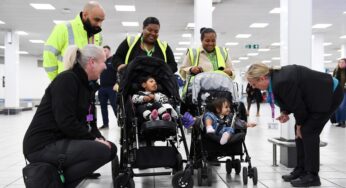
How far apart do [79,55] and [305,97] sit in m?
2.00

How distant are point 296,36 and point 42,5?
969 centimetres

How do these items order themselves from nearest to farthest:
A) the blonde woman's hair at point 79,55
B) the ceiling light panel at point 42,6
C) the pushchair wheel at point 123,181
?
1. the blonde woman's hair at point 79,55
2. the pushchair wheel at point 123,181
3. the ceiling light panel at point 42,6

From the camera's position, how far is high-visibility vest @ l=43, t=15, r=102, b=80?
11.2ft

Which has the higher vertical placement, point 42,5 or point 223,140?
point 42,5

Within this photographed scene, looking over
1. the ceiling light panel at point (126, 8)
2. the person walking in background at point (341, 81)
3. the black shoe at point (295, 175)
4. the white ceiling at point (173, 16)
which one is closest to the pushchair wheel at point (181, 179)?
the black shoe at point (295, 175)

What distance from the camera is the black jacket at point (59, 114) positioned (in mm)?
2373

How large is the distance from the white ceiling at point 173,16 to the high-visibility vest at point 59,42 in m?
8.22

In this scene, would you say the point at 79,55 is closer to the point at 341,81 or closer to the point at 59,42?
the point at 59,42

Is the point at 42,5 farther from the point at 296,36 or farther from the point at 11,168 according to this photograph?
the point at 296,36

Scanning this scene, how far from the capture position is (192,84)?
3.96 m

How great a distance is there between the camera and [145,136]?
339 centimetres

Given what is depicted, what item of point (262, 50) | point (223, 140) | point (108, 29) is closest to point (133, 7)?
point (108, 29)

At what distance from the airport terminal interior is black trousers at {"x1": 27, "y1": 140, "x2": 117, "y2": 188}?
3.11 feet

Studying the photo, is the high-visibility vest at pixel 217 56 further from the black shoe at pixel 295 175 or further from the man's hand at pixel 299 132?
the black shoe at pixel 295 175
